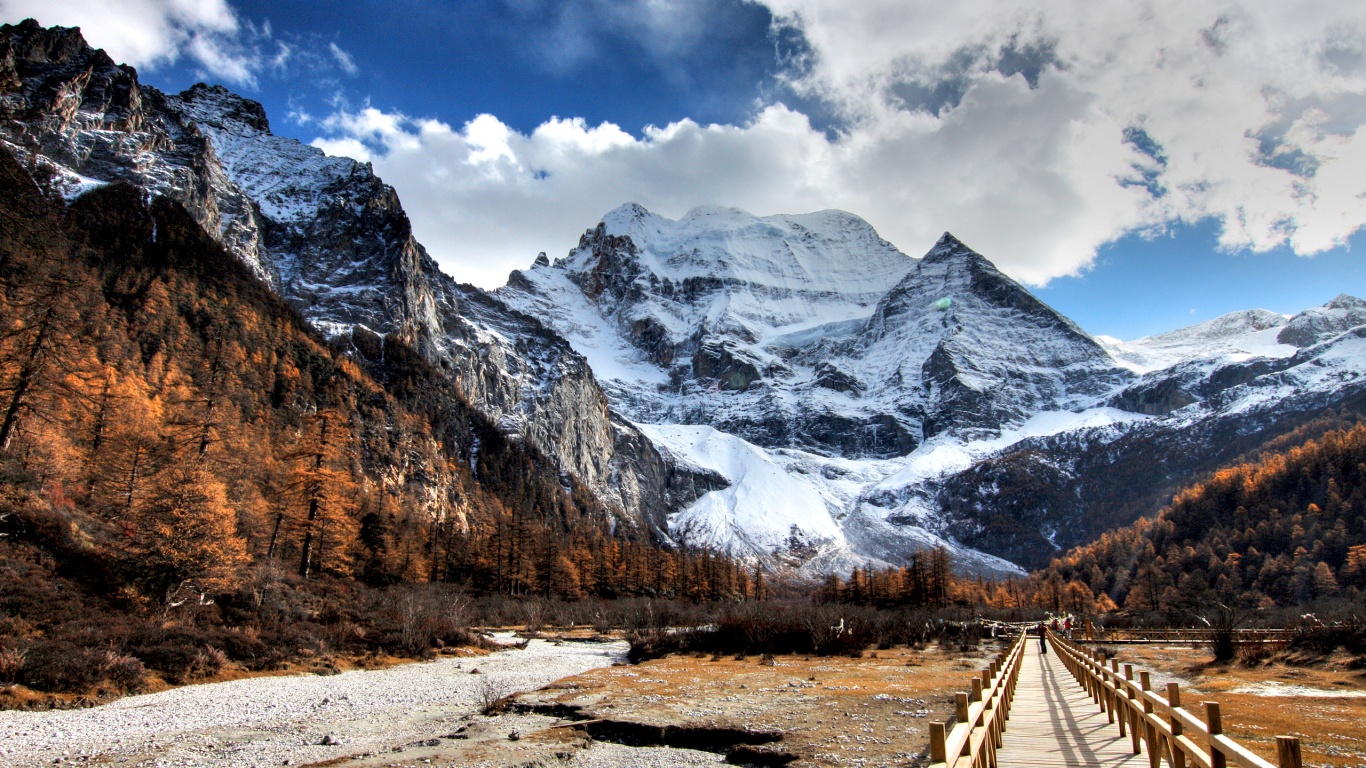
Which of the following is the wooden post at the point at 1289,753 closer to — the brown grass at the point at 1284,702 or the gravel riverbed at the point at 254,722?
the brown grass at the point at 1284,702

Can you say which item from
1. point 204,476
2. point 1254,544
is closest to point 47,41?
point 204,476

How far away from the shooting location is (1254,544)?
116 meters

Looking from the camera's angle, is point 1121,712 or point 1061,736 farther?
point 1061,736

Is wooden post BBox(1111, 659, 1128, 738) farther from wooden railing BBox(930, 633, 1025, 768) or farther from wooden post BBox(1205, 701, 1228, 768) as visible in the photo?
wooden post BBox(1205, 701, 1228, 768)

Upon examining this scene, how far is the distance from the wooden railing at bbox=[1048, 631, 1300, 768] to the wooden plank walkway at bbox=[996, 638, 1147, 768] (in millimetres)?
360

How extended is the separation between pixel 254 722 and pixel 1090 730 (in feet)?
65.0

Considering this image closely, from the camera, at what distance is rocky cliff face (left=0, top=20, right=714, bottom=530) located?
3895 inches

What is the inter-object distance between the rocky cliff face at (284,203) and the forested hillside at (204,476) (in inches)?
610

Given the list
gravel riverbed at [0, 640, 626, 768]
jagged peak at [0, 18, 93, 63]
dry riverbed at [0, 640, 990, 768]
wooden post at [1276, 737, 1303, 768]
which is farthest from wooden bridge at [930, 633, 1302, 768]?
jagged peak at [0, 18, 93, 63]

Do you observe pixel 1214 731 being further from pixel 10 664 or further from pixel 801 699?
pixel 10 664

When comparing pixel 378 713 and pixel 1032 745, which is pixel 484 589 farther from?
pixel 1032 745

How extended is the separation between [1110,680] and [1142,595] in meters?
114

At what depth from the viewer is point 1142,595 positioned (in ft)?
343

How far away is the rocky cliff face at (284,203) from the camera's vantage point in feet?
325
